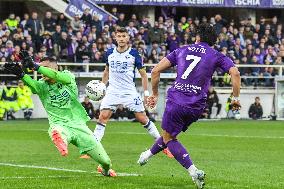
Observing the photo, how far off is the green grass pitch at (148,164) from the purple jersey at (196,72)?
3.91ft

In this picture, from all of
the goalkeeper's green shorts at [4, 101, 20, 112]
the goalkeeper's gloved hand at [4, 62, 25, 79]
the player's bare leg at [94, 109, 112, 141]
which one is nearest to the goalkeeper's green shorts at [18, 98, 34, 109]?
the goalkeeper's green shorts at [4, 101, 20, 112]

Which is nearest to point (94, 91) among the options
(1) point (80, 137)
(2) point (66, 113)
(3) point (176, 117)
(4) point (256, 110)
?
(2) point (66, 113)

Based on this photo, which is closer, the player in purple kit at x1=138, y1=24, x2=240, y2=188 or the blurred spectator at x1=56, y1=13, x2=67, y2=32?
the player in purple kit at x1=138, y1=24, x2=240, y2=188

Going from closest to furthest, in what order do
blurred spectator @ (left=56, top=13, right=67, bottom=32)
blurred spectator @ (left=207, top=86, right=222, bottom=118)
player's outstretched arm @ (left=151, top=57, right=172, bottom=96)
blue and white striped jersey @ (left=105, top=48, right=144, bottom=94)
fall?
player's outstretched arm @ (left=151, top=57, right=172, bottom=96), blue and white striped jersey @ (left=105, top=48, right=144, bottom=94), blurred spectator @ (left=56, top=13, right=67, bottom=32), blurred spectator @ (left=207, top=86, right=222, bottom=118)

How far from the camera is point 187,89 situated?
12.2 meters

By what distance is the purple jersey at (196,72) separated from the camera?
480 inches

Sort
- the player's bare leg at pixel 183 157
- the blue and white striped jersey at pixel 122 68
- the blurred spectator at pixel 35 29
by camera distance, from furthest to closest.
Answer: the blurred spectator at pixel 35 29 → the blue and white striped jersey at pixel 122 68 → the player's bare leg at pixel 183 157

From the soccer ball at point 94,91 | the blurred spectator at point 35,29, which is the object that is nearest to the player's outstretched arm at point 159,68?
the soccer ball at point 94,91

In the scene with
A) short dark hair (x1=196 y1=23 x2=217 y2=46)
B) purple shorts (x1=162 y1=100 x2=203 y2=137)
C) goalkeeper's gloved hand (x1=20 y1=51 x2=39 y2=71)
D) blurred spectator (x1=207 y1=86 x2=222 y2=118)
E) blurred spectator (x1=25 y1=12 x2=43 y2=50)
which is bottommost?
blurred spectator (x1=207 y1=86 x2=222 y2=118)

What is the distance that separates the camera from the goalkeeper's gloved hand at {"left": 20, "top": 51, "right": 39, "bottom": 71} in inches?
480

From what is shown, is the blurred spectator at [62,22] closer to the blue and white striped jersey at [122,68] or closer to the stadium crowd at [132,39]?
the stadium crowd at [132,39]

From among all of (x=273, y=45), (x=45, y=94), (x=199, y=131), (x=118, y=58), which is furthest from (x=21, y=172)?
(x=273, y=45)

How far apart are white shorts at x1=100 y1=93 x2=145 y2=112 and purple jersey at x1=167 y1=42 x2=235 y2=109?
20.2 ft

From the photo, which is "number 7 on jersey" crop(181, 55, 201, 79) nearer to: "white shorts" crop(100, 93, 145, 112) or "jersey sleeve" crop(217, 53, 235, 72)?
"jersey sleeve" crop(217, 53, 235, 72)
